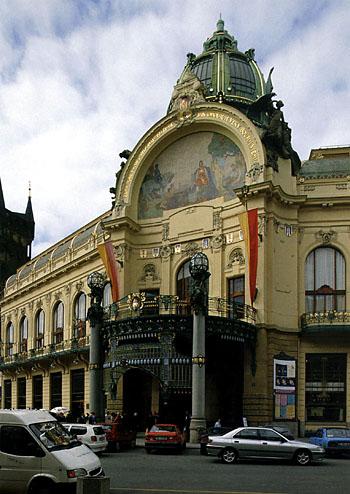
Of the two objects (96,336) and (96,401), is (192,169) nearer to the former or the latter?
(96,336)

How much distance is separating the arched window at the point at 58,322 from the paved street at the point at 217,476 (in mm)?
29989

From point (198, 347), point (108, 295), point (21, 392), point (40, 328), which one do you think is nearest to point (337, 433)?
point (198, 347)

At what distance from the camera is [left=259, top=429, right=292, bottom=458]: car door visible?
2311cm

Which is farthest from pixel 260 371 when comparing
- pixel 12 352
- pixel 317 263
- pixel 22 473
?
pixel 12 352

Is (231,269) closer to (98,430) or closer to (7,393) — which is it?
(98,430)

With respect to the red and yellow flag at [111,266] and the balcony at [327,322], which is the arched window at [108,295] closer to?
the red and yellow flag at [111,266]

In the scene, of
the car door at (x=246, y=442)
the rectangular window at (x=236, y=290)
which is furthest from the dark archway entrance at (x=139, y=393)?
the car door at (x=246, y=442)

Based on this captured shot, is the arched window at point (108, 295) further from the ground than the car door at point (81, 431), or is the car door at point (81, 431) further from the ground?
the arched window at point (108, 295)

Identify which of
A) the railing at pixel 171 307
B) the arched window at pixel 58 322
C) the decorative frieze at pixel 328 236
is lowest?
the arched window at pixel 58 322

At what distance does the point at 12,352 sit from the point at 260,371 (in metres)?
35.9

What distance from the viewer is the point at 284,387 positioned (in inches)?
1425

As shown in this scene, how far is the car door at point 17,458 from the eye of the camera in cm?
1381

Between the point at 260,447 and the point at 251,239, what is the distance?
48.4 ft

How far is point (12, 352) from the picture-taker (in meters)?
66.0
